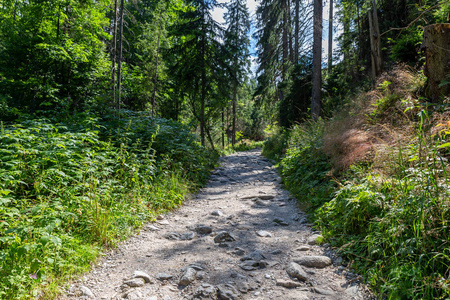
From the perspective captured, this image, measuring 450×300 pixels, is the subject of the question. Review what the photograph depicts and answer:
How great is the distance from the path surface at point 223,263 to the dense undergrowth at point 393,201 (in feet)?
1.14

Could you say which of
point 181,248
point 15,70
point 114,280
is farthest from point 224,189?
point 15,70

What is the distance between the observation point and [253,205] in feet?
20.7

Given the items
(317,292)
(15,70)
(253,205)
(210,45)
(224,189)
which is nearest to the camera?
(317,292)

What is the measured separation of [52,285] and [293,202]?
517cm

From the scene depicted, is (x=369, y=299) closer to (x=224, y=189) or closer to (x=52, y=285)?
(x=52, y=285)

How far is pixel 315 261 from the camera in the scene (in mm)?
3268

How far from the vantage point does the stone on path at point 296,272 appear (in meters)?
2.94

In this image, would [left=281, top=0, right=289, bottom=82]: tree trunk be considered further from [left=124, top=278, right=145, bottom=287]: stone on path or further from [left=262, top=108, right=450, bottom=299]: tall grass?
[left=124, top=278, right=145, bottom=287]: stone on path

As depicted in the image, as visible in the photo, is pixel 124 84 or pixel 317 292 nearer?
pixel 317 292

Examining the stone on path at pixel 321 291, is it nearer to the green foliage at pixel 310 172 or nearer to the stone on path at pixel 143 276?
the stone on path at pixel 143 276

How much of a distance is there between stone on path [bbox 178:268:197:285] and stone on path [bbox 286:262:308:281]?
117cm

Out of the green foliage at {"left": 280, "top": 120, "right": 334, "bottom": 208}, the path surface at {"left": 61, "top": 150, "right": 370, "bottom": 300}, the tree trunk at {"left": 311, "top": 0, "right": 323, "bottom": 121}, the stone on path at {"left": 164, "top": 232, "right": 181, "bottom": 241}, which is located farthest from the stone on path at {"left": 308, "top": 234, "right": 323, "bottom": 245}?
the tree trunk at {"left": 311, "top": 0, "right": 323, "bottom": 121}

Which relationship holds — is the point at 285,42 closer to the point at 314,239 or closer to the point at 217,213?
the point at 217,213

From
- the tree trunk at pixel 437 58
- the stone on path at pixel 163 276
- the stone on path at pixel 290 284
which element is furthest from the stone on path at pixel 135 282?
the tree trunk at pixel 437 58
